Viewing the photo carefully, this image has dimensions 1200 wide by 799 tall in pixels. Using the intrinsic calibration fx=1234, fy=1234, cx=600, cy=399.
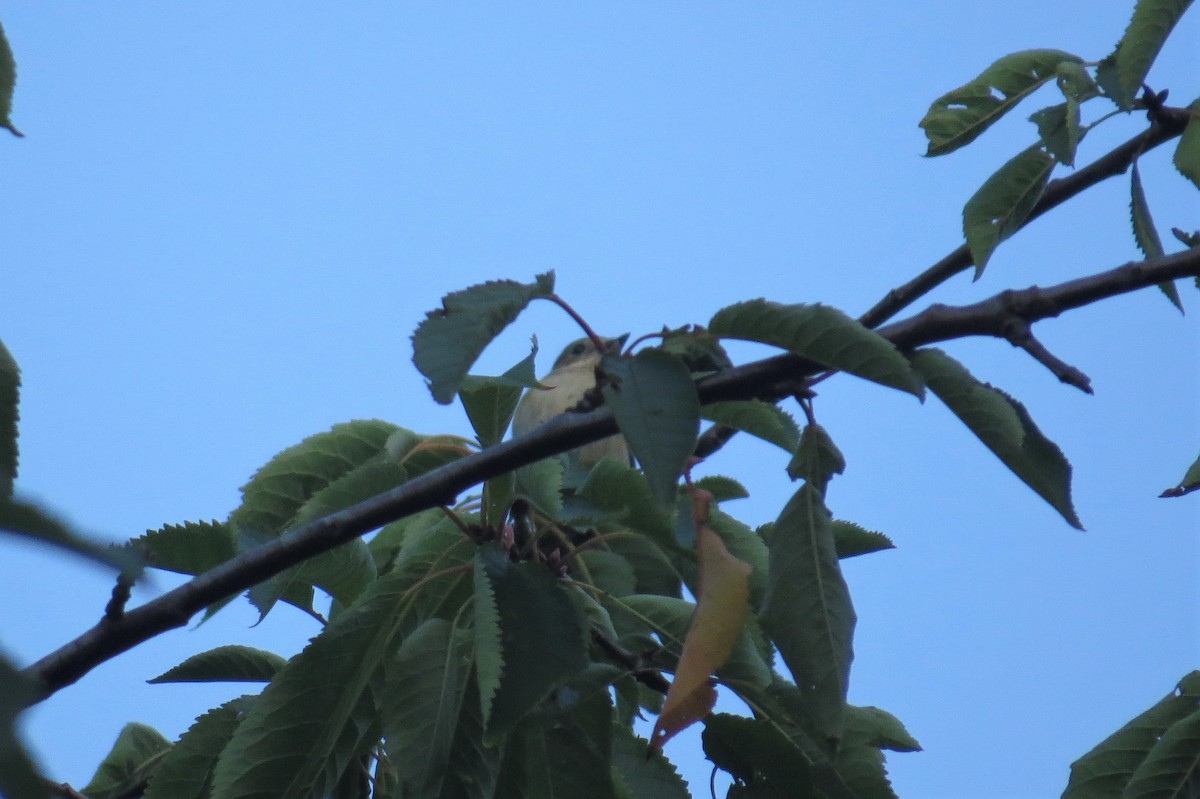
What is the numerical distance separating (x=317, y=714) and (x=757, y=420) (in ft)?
2.69

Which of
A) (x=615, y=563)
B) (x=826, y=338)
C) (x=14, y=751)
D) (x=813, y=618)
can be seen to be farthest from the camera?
(x=615, y=563)

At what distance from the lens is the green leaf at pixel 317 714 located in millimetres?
1812

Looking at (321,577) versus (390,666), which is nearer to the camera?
(390,666)

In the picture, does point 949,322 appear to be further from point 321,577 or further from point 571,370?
point 571,370

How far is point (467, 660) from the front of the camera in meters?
1.91

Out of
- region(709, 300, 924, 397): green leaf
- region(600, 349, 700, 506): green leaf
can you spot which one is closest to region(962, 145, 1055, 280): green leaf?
region(709, 300, 924, 397): green leaf

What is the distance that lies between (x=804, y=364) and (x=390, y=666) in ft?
2.69

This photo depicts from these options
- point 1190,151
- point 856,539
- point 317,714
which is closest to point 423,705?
point 317,714

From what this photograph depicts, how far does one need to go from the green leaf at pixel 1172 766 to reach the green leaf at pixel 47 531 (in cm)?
205

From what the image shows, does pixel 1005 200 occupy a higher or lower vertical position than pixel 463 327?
higher

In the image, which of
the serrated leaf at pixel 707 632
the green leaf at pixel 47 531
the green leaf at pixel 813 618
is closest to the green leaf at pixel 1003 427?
the green leaf at pixel 813 618

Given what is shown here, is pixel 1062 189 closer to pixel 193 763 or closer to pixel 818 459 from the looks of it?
pixel 818 459

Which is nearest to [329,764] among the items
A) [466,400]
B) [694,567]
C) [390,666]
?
[390,666]

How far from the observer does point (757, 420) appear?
6.54ft
